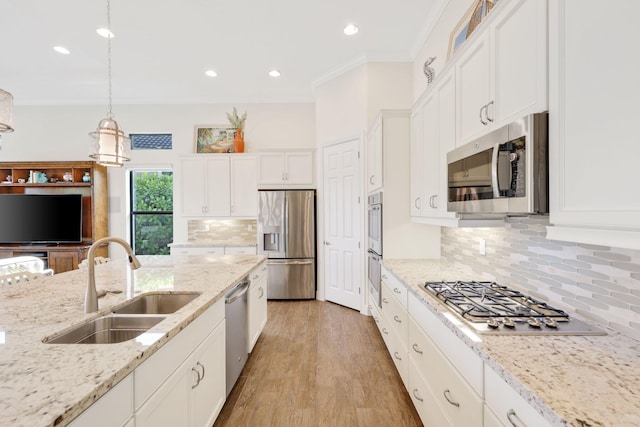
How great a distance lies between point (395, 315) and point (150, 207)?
5011mm

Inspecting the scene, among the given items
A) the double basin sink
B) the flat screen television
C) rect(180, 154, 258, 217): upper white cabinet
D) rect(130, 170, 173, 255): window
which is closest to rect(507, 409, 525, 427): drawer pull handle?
the double basin sink

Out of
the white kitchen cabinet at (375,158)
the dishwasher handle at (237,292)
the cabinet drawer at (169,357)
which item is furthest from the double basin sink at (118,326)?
the white kitchen cabinet at (375,158)

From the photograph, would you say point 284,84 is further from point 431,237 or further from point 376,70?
point 431,237

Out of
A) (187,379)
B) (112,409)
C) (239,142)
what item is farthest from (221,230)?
(112,409)

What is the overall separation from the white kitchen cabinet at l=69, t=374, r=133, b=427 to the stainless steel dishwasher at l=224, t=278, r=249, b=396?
98 cm

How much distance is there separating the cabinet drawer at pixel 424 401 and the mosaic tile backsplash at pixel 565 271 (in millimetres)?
772

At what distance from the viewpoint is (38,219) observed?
488 cm

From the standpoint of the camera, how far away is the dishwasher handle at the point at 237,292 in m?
1.96

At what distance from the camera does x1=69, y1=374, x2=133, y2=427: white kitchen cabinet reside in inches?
29.3

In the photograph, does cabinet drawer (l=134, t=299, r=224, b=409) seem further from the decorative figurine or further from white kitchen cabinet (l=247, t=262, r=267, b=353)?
the decorative figurine

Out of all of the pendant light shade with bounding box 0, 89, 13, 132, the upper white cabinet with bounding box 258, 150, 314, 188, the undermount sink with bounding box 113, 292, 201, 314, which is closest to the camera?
the undermount sink with bounding box 113, 292, 201, 314

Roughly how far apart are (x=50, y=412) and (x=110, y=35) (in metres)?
4.07

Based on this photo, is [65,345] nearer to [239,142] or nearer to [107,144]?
[107,144]

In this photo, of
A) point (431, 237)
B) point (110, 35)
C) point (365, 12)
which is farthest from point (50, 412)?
point (110, 35)
